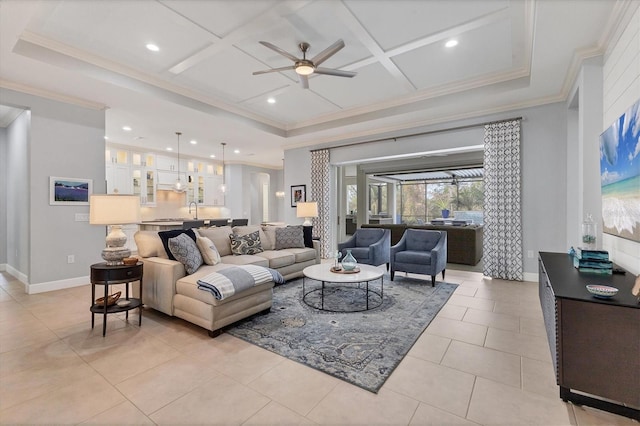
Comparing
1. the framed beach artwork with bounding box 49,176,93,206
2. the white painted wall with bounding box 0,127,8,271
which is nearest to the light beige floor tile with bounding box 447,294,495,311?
the framed beach artwork with bounding box 49,176,93,206

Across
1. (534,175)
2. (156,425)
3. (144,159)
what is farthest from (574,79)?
(144,159)

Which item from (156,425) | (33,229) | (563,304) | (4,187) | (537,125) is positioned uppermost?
(537,125)

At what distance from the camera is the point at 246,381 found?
206 cm

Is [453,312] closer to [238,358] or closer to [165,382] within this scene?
[238,358]

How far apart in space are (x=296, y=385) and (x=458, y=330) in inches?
68.8

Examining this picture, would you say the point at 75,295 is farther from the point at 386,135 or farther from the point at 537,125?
the point at 537,125

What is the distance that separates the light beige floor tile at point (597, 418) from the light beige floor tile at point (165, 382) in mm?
2288

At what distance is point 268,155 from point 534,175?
6.79m

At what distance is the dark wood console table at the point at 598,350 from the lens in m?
1.65

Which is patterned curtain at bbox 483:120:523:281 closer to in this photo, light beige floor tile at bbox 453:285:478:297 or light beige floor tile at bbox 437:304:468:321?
light beige floor tile at bbox 453:285:478:297

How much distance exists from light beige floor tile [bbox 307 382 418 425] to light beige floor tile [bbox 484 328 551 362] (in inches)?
47.7

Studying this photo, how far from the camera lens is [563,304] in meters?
1.81

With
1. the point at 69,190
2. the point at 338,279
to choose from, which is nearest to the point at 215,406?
the point at 338,279

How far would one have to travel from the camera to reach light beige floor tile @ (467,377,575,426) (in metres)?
1.68
